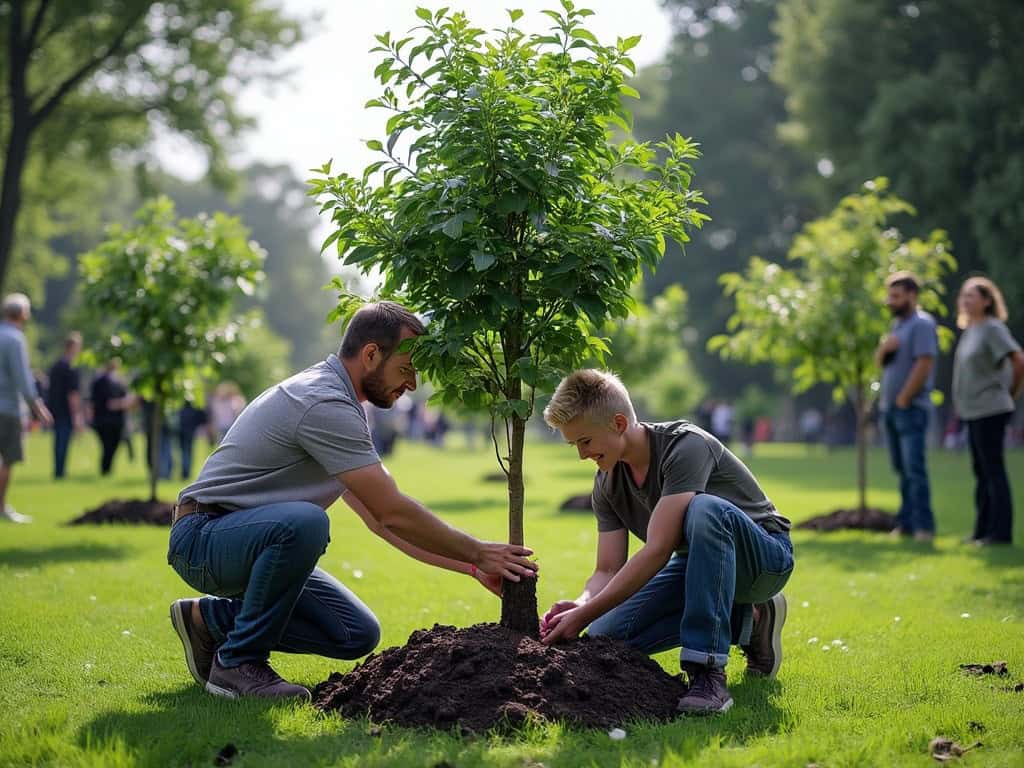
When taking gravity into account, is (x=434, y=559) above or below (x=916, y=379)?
below

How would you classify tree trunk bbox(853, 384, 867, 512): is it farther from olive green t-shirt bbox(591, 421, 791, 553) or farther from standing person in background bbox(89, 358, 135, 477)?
standing person in background bbox(89, 358, 135, 477)

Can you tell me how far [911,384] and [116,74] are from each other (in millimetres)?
21762

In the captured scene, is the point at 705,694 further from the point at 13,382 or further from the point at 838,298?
the point at 13,382

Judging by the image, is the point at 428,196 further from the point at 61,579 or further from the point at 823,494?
the point at 823,494

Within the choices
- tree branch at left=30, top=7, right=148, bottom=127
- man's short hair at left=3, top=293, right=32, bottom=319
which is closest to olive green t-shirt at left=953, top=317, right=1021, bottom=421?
man's short hair at left=3, top=293, right=32, bottom=319

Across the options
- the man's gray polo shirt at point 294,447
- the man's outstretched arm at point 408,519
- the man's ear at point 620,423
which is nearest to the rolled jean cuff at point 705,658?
the man's outstretched arm at point 408,519

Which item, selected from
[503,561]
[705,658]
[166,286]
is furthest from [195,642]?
[166,286]

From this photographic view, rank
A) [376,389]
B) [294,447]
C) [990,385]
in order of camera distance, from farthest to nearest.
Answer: [990,385]
[376,389]
[294,447]

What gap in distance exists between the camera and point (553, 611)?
5195 mm

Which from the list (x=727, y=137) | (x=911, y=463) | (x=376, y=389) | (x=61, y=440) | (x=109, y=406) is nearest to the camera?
(x=376, y=389)

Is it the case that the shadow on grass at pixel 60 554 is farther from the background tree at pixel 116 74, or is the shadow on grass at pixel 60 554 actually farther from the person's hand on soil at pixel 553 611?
the background tree at pixel 116 74

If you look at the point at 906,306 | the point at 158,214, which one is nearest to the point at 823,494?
the point at 906,306

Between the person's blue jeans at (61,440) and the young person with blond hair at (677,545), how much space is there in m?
15.3

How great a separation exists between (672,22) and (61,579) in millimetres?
45605
